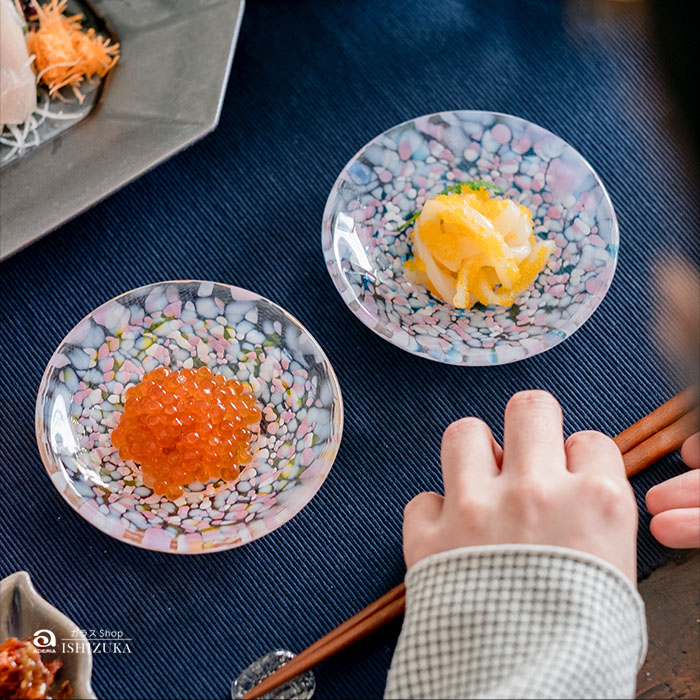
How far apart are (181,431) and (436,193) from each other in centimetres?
64

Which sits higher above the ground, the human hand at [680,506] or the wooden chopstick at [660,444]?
the wooden chopstick at [660,444]

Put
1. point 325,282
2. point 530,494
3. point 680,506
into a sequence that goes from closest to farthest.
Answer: point 530,494
point 680,506
point 325,282

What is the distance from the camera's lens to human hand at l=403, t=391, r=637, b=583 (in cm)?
103

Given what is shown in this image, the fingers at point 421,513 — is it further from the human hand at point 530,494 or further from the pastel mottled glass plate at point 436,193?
the pastel mottled glass plate at point 436,193

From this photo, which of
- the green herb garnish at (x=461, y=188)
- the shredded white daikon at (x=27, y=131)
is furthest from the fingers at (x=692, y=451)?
the shredded white daikon at (x=27, y=131)

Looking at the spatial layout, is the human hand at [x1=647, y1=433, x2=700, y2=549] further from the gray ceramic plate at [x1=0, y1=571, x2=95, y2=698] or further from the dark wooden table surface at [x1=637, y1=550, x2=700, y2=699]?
the gray ceramic plate at [x1=0, y1=571, x2=95, y2=698]

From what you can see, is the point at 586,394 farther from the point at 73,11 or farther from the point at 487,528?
the point at 73,11

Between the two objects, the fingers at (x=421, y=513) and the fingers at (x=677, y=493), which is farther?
the fingers at (x=677, y=493)

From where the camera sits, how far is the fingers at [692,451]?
52.2 inches

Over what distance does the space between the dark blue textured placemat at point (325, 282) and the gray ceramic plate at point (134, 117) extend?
155 mm

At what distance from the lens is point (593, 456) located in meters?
1.12

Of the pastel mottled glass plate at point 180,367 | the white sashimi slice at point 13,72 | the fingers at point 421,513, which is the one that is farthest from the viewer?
the white sashimi slice at point 13,72

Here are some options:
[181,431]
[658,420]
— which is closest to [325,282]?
[181,431]

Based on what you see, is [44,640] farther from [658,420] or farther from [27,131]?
[658,420]
